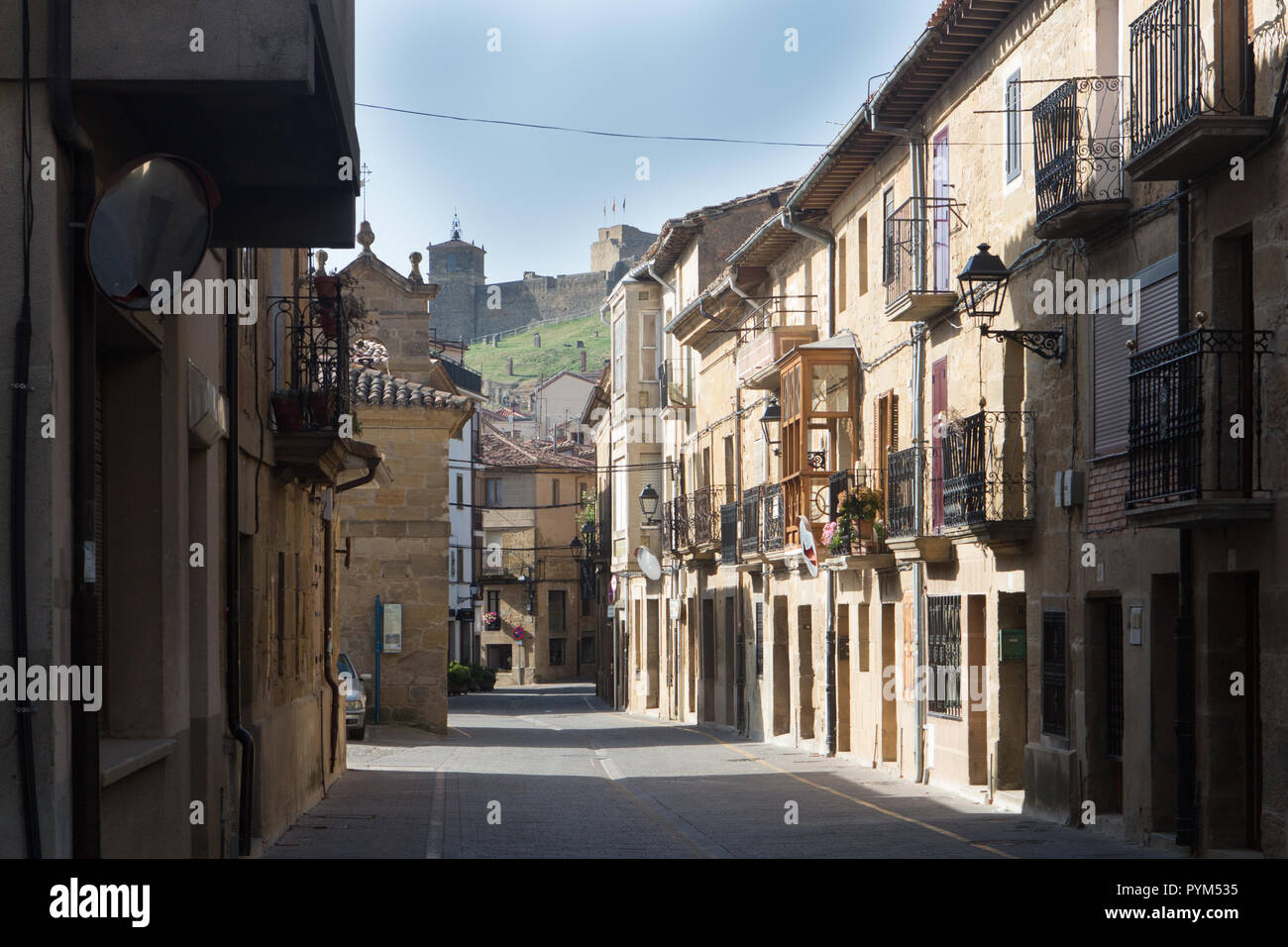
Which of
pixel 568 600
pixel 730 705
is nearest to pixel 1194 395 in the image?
pixel 730 705

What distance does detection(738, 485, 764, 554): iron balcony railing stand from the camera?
1236 inches

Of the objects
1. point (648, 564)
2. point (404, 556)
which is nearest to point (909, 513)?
point (404, 556)

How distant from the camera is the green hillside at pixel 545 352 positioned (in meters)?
154

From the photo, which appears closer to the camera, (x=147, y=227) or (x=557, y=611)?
(x=147, y=227)

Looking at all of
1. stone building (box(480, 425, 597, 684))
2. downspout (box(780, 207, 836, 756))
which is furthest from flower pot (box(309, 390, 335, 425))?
stone building (box(480, 425, 597, 684))

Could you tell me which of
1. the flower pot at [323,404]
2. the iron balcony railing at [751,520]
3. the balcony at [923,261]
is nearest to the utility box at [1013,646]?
the balcony at [923,261]

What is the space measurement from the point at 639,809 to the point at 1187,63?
9553 mm

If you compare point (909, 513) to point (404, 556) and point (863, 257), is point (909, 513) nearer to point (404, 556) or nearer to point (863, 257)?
point (863, 257)

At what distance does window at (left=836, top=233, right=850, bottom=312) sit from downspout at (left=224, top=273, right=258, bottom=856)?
15362 mm

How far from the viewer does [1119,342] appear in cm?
1566

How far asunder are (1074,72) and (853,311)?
9693 millimetres

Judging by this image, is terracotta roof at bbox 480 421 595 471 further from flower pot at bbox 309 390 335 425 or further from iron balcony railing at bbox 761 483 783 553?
flower pot at bbox 309 390 335 425

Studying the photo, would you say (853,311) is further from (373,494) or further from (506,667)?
(506,667)

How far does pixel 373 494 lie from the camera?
104 feet
